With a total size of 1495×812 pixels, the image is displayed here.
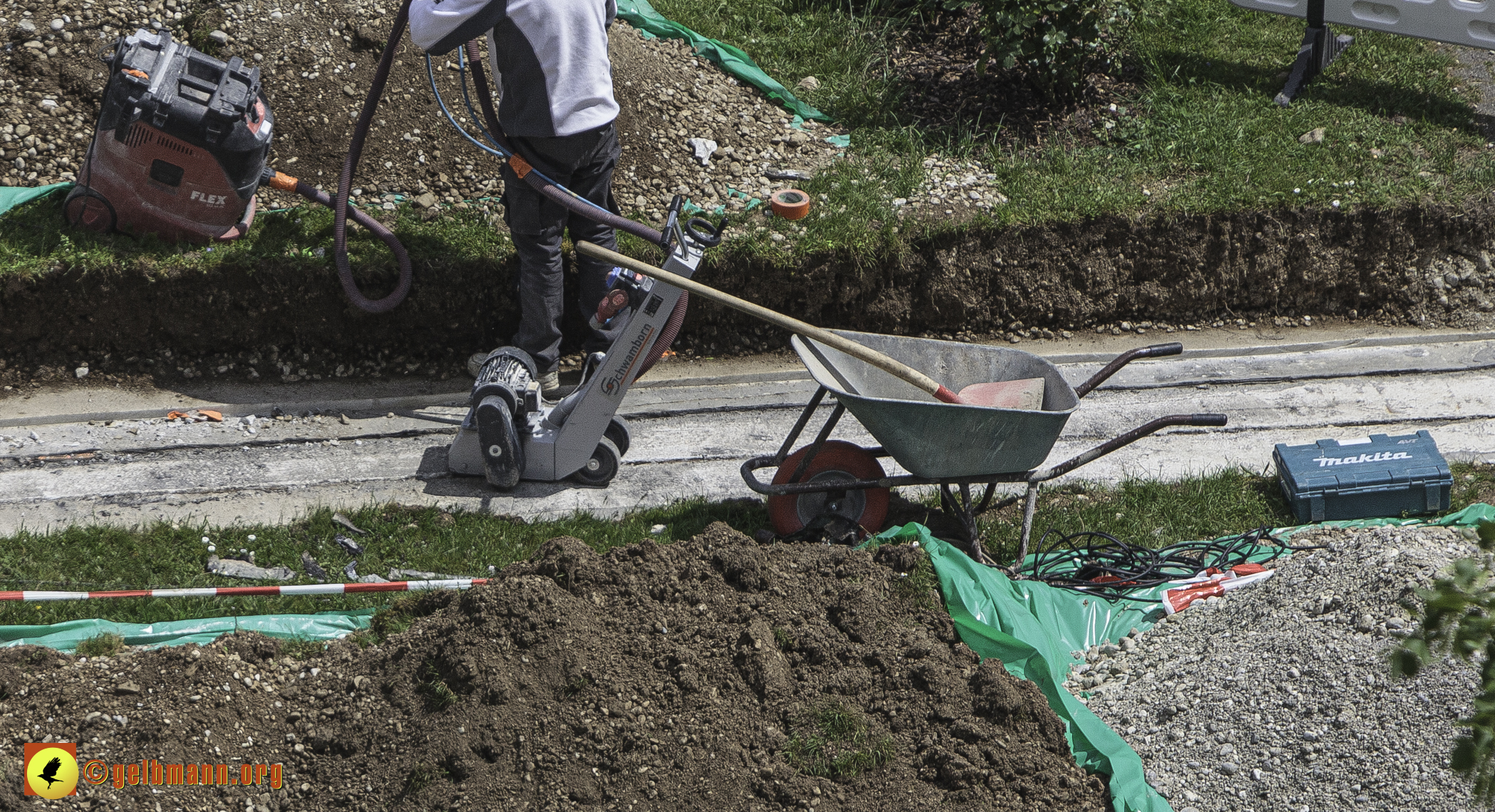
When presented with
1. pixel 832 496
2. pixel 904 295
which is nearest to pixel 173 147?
pixel 832 496

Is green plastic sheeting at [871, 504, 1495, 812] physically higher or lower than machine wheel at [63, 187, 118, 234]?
higher

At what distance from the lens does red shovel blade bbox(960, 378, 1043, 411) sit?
4.44 meters

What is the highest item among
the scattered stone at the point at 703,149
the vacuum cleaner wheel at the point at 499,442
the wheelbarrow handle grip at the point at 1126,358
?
the wheelbarrow handle grip at the point at 1126,358

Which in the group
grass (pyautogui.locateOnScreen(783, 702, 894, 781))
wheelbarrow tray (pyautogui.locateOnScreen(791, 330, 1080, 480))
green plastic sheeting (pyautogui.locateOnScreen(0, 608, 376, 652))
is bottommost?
green plastic sheeting (pyautogui.locateOnScreen(0, 608, 376, 652))

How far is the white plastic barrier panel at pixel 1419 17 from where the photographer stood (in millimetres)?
6770

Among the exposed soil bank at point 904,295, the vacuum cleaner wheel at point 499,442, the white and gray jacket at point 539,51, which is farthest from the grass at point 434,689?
the exposed soil bank at point 904,295

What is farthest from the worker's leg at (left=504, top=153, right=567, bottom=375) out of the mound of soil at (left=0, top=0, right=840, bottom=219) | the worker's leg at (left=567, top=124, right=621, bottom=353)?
the mound of soil at (left=0, top=0, right=840, bottom=219)

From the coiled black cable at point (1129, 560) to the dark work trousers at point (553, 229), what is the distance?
2.06m

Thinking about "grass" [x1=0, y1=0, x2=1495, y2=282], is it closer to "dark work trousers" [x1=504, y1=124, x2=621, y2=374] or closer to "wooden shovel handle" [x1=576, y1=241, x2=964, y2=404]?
"dark work trousers" [x1=504, y1=124, x2=621, y2=374]

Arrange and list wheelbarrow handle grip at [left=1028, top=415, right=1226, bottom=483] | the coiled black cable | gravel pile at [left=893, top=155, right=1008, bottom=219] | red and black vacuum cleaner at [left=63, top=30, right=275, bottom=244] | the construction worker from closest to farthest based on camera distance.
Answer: wheelbarrow handle grip at [left=1028, top=415, right=1226, bottom=483] → the coiled black cable → the construction worker → red and black vacuum cleaner at [left=63, top=30, right=275, bottom=244] → gravel pile at [left=893, top=155, right=1008, bottom=219]

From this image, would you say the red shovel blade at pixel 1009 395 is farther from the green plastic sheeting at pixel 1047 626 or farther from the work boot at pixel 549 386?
the work boot at pixel 549 386

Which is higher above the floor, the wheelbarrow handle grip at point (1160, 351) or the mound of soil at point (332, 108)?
the wheelbarrow handle grip at point (1160, 351)

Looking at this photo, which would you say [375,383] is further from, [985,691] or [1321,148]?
[1321,148]

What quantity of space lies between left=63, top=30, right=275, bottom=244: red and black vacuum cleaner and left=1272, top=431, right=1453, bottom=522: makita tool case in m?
4.96
